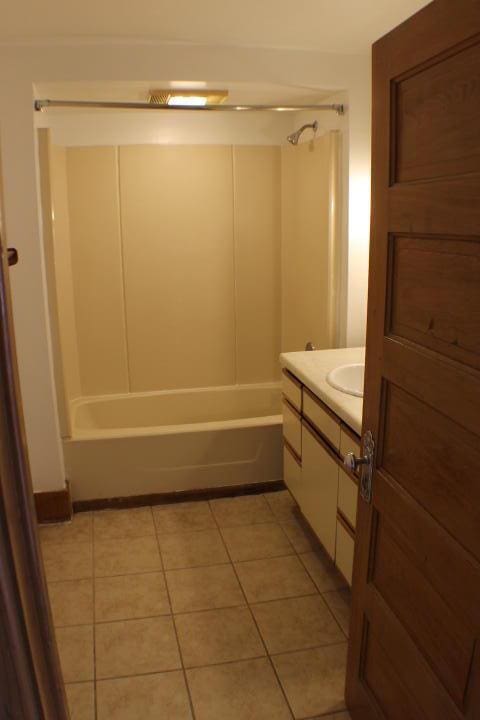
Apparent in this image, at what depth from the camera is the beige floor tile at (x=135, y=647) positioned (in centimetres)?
207

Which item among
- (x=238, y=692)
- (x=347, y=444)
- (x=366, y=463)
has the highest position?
(x=366, y=463)

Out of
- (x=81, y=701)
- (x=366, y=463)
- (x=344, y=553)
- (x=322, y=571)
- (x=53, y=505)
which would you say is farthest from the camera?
(x=53, y=505)

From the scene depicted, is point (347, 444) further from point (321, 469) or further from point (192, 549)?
point (192, 549)

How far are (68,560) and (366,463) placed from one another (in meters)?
1.70

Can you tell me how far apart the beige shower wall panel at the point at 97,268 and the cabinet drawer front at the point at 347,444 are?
196 cm

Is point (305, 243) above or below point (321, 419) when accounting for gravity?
above

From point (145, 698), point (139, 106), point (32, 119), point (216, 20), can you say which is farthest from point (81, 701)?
point (216, 20)

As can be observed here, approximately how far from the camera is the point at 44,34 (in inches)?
93.6

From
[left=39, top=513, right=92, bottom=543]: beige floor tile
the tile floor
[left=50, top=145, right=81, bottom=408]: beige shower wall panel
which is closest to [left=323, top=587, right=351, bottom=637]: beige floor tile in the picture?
the tile floor

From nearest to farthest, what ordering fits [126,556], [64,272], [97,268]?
Result: [126,556] < [64,272] < [97,268]

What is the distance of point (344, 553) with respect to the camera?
2240mm

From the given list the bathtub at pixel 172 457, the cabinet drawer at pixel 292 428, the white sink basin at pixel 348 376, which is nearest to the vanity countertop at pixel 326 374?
the white sink basin at pixel 348 376

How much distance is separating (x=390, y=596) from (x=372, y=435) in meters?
0.41

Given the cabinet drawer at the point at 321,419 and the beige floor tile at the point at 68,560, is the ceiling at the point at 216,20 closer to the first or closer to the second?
the cabinet drawer at the point at 321,419
